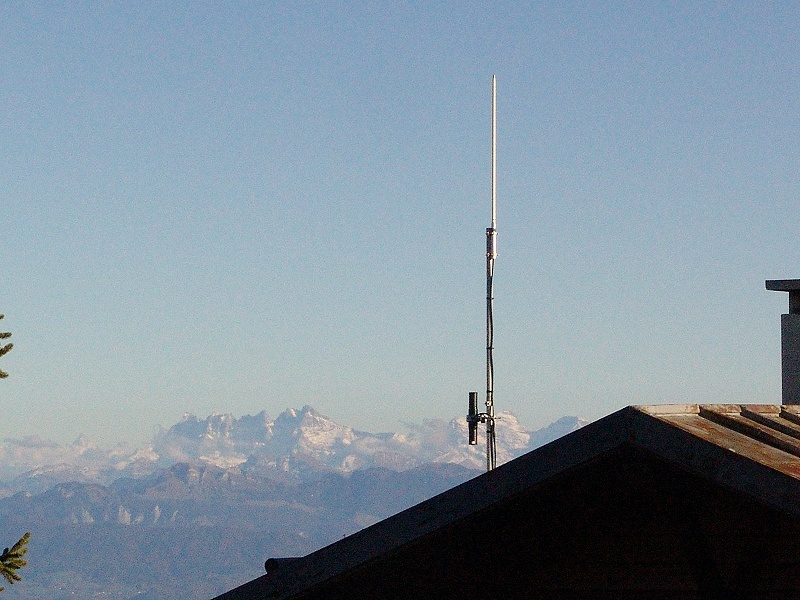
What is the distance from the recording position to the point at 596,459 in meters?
5.89

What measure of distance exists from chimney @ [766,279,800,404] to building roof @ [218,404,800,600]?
10394 mm

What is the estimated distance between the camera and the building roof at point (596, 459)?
5.60 metres

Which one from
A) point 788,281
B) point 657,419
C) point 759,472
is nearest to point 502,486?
point 657,419

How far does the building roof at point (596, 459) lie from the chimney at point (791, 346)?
10394 millimetres

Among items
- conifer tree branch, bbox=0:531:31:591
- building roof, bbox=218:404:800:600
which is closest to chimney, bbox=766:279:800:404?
building roof, bbox=218:404:800:600

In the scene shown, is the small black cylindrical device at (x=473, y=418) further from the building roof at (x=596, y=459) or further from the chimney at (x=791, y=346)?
the building roof at (x=596, y=459)

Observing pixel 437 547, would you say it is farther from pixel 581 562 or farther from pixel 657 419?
pixel 657 419

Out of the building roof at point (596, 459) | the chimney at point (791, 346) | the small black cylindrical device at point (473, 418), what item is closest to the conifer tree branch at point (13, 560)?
the small black cylindrical device at point (473, 418)

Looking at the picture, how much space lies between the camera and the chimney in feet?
54.2

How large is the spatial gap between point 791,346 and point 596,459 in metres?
11.8

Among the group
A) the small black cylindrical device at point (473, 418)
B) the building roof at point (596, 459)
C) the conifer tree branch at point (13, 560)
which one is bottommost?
the conifer tree branch at point (13, 560)

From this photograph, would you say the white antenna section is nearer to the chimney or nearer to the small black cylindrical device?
the small black cylindrical device

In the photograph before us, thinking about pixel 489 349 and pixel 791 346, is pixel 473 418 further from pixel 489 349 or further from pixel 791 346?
pixel 791 346

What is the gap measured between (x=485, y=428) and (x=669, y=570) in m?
12.4
